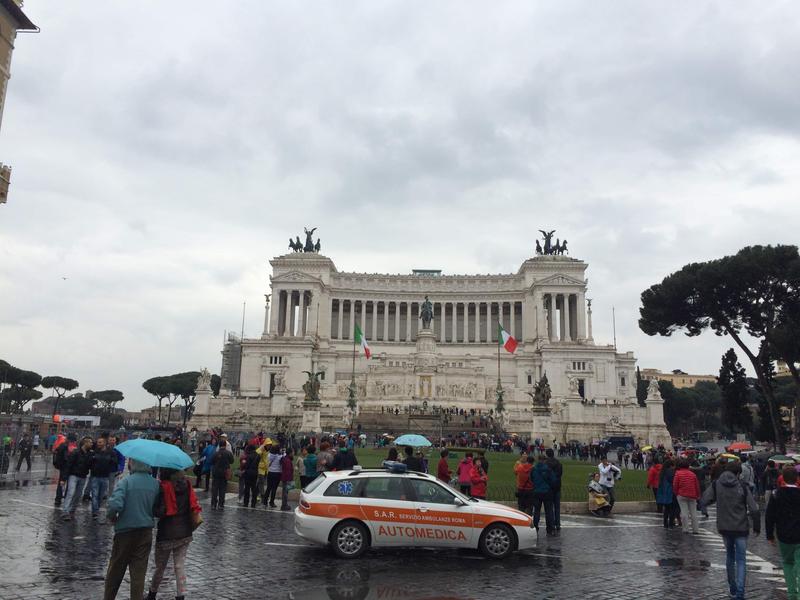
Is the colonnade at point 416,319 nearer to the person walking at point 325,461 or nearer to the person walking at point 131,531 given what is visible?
the person walking at point 325,461

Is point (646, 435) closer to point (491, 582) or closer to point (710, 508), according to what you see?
point (710, 508)

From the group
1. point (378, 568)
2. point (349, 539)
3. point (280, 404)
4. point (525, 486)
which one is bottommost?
point (378, 568)

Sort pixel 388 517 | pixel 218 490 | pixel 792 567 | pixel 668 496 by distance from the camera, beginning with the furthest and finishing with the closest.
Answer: pixel 218 490, pixel 668 496, pixel 388 517, pixel 792 567

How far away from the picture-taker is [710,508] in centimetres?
2297

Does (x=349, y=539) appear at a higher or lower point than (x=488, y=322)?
lower

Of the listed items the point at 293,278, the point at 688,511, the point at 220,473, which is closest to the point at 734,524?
the point at 688,511

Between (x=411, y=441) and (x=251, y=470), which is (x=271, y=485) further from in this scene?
(x=411, y=441)

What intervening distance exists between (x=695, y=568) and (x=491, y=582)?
14.5 feet

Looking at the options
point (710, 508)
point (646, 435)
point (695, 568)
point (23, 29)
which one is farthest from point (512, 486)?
point (646, 435)

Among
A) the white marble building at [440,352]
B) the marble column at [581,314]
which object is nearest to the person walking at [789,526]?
the white marble building at [440,352]

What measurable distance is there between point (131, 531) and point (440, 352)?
87.1 m

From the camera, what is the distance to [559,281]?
95.9 meters

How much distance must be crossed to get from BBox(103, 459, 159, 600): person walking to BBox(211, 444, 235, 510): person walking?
32.1ft

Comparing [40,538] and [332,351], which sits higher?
[332,351]
